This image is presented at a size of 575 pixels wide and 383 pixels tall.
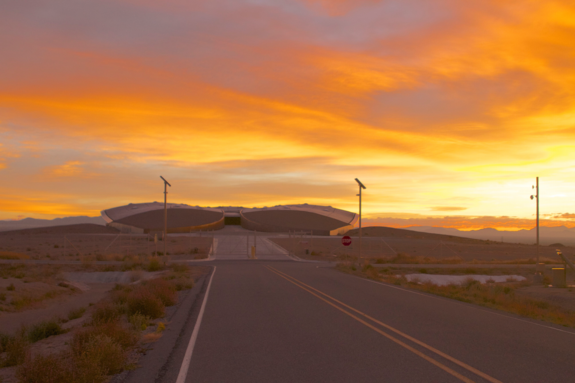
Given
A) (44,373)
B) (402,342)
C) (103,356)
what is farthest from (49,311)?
(402,342)

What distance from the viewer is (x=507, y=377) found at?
21.0ft

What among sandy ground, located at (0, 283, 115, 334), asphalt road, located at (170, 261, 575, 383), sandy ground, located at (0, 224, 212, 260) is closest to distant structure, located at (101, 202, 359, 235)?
sandy ground, located at (0, 224, 212, 260)

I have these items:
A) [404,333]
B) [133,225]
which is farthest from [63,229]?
[404,333]

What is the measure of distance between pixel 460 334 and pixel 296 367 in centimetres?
440

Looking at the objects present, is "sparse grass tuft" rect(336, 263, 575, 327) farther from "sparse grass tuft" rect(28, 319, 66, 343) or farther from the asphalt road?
"sparse grass tuft" rect(28, 319, 66, 343)

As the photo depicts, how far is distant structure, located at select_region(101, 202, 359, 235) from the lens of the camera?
Answer: 10656 centimetres

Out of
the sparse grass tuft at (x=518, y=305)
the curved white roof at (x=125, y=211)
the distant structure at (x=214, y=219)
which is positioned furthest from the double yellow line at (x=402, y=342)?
the curved white roof at (x=125, y=211)

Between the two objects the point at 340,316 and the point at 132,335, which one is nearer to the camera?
the point at 132,335

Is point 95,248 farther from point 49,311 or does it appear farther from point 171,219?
point 171,219

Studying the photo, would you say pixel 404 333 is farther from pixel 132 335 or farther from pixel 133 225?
pixel 133 225

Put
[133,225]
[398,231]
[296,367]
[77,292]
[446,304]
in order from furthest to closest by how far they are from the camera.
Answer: [398,231], [133,225], [77,292], [446,304], [296,367]

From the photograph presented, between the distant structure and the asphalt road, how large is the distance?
312 feet

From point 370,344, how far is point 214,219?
107120mm

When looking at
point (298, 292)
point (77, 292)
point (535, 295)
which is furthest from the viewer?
point (77, 292)
